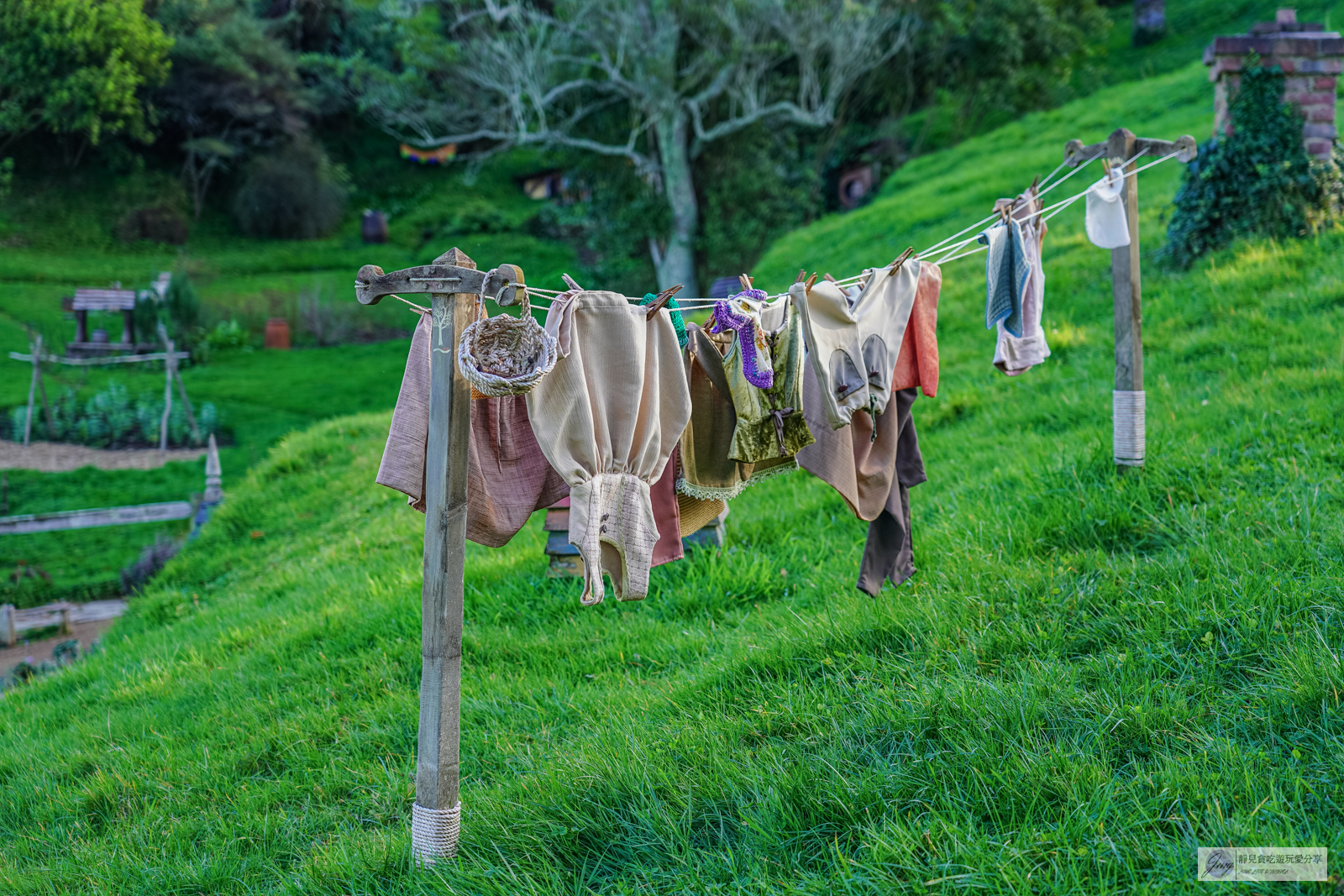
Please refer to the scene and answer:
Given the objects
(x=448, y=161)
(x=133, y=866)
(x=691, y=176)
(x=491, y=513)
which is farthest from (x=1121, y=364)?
(x=448, y=161)

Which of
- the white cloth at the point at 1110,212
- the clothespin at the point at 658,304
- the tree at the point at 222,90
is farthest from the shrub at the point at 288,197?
the clothespin at the point at 658,304

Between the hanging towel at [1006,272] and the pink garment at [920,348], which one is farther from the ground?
the hanging towel at [1006,272]

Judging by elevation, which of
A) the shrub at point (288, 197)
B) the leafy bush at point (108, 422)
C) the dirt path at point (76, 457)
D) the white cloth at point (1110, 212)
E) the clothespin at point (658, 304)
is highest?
the shrub at point (288, 197)

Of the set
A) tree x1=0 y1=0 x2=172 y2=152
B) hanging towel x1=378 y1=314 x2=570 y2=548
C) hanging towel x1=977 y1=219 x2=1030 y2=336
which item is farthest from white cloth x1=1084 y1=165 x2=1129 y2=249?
tree x1=0 y1=0 x2=172 y2=152

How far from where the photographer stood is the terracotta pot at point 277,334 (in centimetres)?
2470

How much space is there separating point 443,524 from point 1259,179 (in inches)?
306

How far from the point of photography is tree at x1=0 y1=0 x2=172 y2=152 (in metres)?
28.5

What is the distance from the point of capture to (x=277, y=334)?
2475cm

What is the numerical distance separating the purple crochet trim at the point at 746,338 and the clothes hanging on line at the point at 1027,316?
1299 millimetres

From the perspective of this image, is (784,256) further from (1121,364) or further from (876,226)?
(1121,364)

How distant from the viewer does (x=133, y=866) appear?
3396 mm

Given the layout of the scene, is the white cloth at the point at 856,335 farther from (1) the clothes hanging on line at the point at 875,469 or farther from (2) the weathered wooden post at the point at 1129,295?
(2) the weathered wooden post at the point at 1129,295

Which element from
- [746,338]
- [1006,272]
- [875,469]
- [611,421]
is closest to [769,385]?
[746,338]

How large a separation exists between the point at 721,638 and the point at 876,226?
12.0 metres
